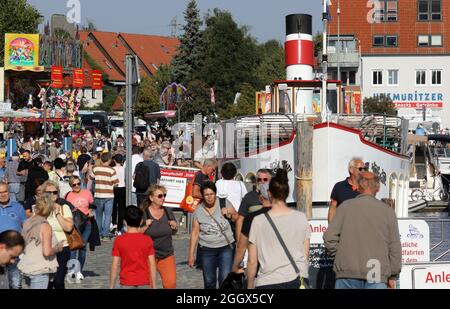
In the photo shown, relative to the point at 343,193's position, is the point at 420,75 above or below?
above

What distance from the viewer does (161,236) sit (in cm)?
1281

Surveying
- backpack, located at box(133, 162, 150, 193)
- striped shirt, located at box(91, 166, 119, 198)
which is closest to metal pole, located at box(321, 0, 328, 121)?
backpack, located at box(133, 162, 150, 193)

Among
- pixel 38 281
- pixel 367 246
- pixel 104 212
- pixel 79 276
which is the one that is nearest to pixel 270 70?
pixel 104 212

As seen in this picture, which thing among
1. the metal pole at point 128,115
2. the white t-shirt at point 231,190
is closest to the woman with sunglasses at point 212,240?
the white t-shirt at point 231,190

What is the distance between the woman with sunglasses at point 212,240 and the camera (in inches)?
519

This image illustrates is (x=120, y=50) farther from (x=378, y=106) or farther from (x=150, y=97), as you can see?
(x=378, y=106)

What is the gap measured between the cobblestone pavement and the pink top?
40.2 inches

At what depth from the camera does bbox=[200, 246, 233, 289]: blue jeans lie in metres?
13.2

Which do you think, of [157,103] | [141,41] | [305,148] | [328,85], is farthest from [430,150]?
[141,41]

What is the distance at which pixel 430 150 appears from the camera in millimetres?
48500

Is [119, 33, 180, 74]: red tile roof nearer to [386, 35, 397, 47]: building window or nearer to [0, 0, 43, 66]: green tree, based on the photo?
[0, 0, 43, 66]: green tree

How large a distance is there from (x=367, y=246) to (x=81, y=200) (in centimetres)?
730

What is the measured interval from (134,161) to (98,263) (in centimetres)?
667

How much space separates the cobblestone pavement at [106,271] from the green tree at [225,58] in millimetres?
82134
